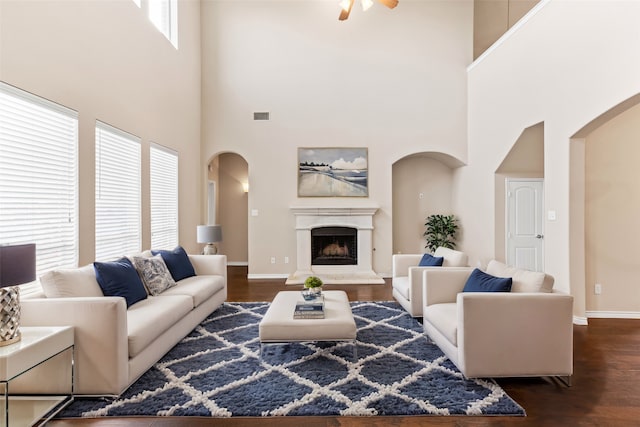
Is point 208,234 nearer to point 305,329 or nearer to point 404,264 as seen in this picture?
point 404,264

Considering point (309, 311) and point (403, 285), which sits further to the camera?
point (403, 285)

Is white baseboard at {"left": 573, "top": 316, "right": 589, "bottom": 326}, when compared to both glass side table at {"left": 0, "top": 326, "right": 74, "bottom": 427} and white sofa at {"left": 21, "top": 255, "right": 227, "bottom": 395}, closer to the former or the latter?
white sofa at {"left": 21, "top": 255, "right": 227, "bottom": 395}

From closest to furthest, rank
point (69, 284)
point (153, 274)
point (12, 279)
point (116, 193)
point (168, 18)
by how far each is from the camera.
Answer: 1. point (12, 279)
2. point (69, 284)
3. point (153, 274)
4. point (116, 193)
5. point (168, 18)

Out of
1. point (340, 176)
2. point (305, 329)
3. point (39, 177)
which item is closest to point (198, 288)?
point (305, 329)

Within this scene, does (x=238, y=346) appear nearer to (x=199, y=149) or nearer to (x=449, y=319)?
(x=449, y=319)

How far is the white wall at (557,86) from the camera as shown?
12.0 feet

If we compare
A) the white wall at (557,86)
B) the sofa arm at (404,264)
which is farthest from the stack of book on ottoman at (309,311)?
the white wall at (557,86)

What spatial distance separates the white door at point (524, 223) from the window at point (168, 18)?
6.15 m

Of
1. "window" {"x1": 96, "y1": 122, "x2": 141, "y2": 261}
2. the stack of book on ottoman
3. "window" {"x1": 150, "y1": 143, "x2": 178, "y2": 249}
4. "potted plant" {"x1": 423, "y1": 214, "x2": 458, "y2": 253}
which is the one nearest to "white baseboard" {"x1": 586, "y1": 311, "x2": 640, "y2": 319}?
"potted plant" {"x1": 423, "y1": 214, "x2": 458, "y2": 253}

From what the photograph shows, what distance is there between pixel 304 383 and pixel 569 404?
5.95 ft

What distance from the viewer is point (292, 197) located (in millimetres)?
7387

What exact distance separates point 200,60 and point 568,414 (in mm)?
7734

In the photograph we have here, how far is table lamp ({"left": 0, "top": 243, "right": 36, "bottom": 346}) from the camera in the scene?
202cm

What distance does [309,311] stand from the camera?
3.21 m
